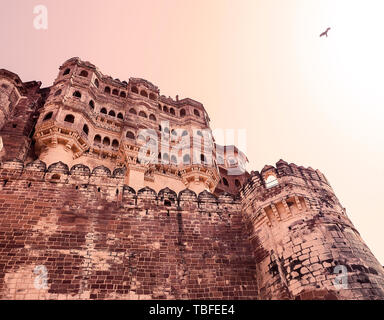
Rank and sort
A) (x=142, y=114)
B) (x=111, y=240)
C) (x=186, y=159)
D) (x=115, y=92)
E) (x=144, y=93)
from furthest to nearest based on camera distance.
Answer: (x=144, y=93) < (x=115, y=92) < (x=142, y=114) < (x=186, y=159) < (x=111, y=240)

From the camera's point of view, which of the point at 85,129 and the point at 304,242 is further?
the point at 85,129

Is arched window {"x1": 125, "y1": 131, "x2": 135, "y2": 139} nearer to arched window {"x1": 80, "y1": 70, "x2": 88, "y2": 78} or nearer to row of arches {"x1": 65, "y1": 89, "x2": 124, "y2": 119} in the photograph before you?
row of arches {"x1": 65, "y1": 89, "x2": 124, "y2": 119}

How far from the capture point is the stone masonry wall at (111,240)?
26.9ft

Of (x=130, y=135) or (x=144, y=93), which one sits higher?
(x=144, y=93)

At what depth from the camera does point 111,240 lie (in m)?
9.23

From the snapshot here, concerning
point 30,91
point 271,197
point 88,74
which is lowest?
point 271,197

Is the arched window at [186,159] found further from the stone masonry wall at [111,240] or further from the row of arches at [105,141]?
the stone masonry wall at [111,240]

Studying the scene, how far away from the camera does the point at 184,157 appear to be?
24.3 meters

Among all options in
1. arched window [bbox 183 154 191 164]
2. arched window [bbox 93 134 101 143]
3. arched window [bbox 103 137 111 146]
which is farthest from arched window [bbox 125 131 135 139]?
arched window [bbox 183 154 191 164]

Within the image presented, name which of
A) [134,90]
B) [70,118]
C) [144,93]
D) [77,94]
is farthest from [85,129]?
[144,93]

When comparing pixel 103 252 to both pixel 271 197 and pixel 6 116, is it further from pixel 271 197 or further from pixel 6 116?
pixel 6 116

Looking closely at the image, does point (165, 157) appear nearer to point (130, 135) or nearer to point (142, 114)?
point (130, 135)
